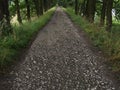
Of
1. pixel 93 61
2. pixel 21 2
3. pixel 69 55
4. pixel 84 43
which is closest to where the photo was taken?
pixel 93 61

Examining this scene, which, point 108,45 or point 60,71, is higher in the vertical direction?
point 108,45

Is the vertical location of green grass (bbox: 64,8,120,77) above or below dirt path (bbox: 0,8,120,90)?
above

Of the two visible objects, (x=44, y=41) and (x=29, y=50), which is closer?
(x=29, y=50)

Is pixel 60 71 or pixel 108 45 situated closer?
pixel 60 71

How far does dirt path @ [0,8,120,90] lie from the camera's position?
23.0 feet

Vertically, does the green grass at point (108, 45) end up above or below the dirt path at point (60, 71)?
above

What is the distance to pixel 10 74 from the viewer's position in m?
7.70

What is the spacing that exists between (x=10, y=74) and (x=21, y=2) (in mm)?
37371

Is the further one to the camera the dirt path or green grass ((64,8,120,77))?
green grass ((64,8,120,77))

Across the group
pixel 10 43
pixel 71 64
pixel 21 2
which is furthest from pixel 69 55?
pixel 21 2

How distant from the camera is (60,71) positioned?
26.4ft

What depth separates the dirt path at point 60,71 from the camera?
700cm

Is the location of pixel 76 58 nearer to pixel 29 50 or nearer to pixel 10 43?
pixel 29 50

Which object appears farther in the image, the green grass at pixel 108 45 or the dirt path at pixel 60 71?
the green grass at pixel 108 45
